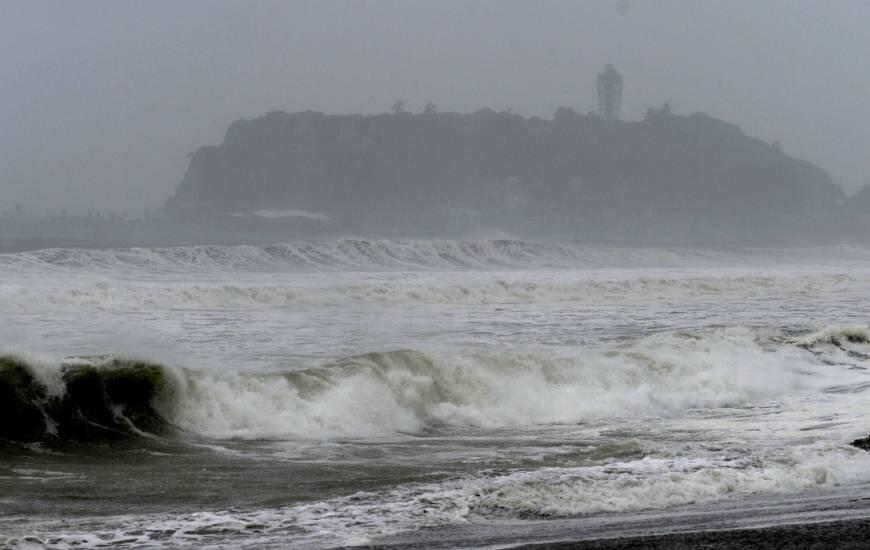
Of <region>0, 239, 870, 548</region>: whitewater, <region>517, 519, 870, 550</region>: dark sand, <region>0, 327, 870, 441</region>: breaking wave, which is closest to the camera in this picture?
<region>517, 519, 870, 550</region>: dark sand

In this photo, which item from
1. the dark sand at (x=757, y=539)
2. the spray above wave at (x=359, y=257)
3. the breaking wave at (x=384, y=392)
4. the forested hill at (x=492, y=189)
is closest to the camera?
the dark sand at (x=757, y=539)

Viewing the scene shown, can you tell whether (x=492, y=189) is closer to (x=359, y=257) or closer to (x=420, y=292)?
(x=359, y=257)

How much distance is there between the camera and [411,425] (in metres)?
12.3

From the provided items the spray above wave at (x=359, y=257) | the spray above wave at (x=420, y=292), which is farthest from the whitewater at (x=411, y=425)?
the spray above wave at (x=359, y=257)

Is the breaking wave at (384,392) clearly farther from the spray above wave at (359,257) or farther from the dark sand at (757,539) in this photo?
the spray above wave at (359,257)

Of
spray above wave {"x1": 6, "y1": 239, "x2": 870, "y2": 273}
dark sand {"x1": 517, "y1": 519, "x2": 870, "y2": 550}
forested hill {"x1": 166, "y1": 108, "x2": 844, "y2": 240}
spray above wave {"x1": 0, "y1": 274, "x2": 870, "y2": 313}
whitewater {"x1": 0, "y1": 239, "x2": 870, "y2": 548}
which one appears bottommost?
dark sand {"x1": 517, "y1": 519, "x2": 870, "y2": 550}

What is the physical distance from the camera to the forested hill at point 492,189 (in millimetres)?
165125

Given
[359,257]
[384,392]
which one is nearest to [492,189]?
[359,257]

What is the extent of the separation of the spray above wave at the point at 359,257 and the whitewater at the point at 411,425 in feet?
41.4

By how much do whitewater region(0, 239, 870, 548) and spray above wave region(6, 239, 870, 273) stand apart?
12625mm

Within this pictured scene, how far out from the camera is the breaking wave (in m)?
11.4

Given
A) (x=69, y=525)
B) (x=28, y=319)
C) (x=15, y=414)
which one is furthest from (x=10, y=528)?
(x=28, y=319)

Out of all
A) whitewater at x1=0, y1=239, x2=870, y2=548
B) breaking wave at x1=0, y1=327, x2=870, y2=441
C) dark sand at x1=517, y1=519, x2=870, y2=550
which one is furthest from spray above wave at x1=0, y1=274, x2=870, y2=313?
dark sand at x1=517, y1=519, x2=870, y2=550

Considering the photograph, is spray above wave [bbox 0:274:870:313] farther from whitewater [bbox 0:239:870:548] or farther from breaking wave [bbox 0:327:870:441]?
breaking wave [bbox 0:327:870:441]
